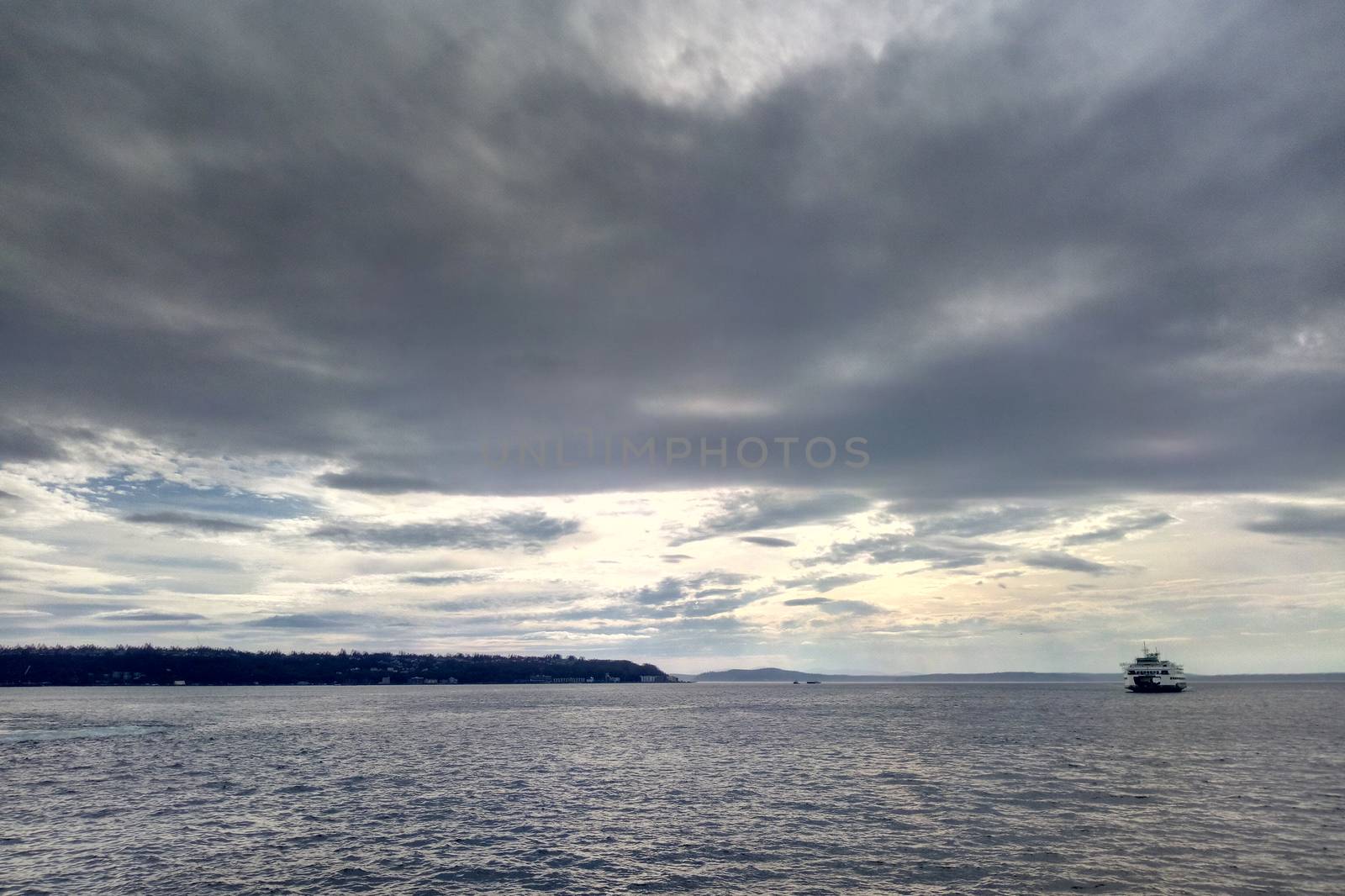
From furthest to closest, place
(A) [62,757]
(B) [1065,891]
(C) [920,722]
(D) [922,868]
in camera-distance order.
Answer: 1. (C) [920,722]
2. (A) [62,757]
3. (D) [922,868]
4. (B) [1065,891]

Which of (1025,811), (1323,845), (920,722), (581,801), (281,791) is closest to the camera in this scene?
(1323,845)

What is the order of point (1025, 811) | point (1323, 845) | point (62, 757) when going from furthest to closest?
point (62, 757) → point (1025, 811) → point (1323, 845)

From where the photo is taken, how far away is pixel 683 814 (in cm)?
5312

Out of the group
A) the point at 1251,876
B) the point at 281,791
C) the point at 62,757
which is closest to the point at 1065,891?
the point at 1251,876

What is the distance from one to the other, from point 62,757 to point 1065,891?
105 meters

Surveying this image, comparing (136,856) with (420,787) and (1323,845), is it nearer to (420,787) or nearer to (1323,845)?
(420,787)

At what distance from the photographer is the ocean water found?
37.6m

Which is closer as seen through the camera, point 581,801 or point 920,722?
point 581,801

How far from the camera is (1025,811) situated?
170 feet

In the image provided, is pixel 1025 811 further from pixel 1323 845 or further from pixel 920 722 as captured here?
pixel 920 722

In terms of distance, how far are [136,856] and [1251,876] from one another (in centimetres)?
5797

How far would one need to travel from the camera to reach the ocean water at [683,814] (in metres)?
37.6

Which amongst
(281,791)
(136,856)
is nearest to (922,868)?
(136,856)

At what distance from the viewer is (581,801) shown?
58875 mm
